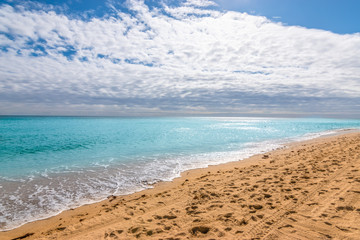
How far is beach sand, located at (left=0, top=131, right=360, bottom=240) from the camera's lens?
4633mm

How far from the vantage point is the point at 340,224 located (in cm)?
462

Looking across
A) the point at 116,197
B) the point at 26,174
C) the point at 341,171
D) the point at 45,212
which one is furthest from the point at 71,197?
the point at 341,171

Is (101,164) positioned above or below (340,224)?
below

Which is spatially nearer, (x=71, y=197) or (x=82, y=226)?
(x=82, y=226)

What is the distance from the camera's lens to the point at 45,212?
6.92 m

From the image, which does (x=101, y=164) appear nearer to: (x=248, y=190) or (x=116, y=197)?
(x=116, y=197)

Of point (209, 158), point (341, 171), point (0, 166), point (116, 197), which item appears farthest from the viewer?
point (209, 158)

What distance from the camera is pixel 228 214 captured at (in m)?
5.49

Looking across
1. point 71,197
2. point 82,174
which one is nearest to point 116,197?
point 71,197

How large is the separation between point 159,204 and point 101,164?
8.71m

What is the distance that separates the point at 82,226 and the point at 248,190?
19.4ft

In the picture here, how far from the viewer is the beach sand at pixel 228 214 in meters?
4.63

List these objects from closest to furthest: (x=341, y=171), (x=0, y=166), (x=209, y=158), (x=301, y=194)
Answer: (x=301, y=194) < (x=341, y=171) < (x=0, y=166) < (x=209, y=158)

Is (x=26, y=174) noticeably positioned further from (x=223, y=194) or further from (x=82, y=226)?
(x=223, y=194)
